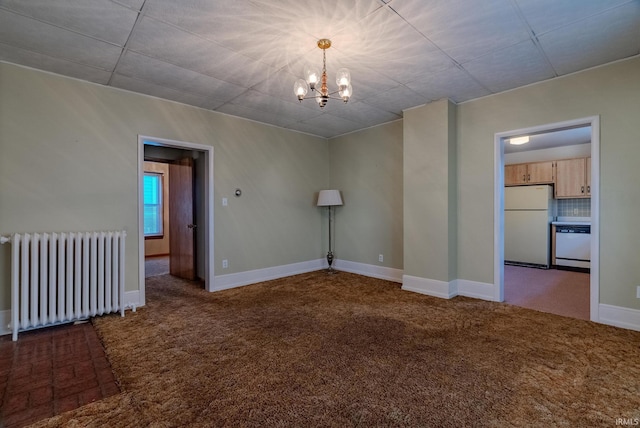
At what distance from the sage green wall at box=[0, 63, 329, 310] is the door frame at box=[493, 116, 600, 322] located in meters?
3.11

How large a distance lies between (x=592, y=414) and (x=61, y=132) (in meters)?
4.79

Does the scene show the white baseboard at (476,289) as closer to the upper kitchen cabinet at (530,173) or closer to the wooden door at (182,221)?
the upper kitchen cabinet at (530,173)

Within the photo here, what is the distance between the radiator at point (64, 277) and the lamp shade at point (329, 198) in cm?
297

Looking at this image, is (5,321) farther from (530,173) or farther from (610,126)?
(530,173)

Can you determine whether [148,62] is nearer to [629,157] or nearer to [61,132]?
[61,132]

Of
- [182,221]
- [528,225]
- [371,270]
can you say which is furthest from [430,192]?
[182,221]

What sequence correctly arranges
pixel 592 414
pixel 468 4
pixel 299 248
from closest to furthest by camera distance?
1. pixel 592 414
2. pixel 468 4
3. pixel 299 248

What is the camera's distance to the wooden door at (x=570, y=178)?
5625 mm

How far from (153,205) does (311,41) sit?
23.4ft

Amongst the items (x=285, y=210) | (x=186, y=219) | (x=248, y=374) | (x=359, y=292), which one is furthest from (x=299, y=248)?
(x=248, y=374)

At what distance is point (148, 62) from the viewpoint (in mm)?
2752

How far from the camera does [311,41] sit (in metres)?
2.41

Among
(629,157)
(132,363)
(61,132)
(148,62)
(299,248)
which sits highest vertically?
(148,62)
